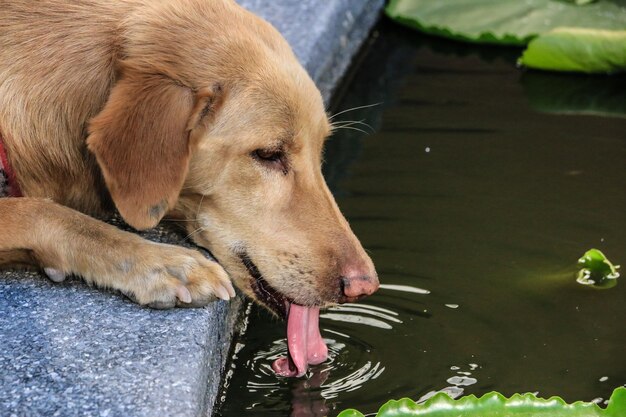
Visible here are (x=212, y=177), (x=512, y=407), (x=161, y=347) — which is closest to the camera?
(x=512, y=407)

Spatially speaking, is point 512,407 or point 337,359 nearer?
point 512,407

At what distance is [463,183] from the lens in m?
5.08

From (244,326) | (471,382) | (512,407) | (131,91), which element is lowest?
(244,326)

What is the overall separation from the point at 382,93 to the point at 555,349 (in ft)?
8.55

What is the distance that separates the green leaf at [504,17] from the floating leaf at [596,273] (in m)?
2.40

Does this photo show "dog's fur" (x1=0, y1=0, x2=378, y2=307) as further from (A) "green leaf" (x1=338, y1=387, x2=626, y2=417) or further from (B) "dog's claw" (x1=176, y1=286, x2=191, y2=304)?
(A) "green leaf" (x1=338, y1=387, x2=626, y2=417)

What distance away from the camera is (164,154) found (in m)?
3.30

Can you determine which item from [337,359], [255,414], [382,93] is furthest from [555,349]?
[382,93]

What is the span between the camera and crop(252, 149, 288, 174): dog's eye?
343 cm

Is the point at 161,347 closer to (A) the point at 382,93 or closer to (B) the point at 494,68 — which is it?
(A) the point at 382,93

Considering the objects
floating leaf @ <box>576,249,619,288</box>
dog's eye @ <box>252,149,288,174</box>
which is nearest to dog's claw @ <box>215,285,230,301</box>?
dog's eye @ <box>252,149,288,174</box>

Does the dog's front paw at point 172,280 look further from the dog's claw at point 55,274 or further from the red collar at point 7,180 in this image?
the red collar at point 7,180

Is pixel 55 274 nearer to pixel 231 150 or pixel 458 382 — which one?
pixel 231 150

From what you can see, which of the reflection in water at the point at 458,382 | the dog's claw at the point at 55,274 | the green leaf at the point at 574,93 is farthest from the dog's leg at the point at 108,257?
the green leaf at the point at 574,93
